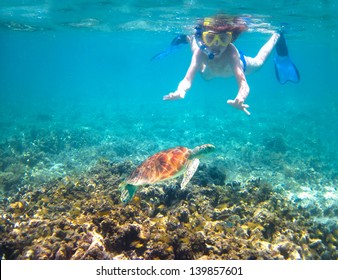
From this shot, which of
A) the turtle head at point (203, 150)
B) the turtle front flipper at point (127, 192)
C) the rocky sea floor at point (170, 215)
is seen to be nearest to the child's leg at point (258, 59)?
the rocky sea floor at point (170, 215)

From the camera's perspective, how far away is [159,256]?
3693 mm

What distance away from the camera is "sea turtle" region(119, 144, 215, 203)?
541 cm

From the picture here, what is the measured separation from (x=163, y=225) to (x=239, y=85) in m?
4.47

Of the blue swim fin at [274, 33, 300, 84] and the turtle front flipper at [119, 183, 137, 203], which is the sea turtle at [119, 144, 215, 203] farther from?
the blue swim fin at [274, 33, 300, 84]

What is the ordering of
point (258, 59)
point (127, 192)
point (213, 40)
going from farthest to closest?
1. point (258, 59)
2. point (213, 40)
3. point (127, 192)

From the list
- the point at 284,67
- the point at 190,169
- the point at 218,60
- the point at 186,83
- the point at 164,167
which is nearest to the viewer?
the point at 190,169

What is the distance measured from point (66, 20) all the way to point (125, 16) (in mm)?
5967

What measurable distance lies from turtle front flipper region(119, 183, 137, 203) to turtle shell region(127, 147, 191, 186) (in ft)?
0.35

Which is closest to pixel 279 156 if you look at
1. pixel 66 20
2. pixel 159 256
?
pixel 159 256

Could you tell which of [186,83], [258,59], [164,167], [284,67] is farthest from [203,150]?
[284,67]

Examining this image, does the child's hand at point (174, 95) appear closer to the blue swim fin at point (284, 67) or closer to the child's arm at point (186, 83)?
the child's arm at point (186, 83)

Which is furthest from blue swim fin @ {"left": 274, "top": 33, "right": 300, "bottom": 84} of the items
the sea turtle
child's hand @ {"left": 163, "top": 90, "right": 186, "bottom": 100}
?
the sea turtle

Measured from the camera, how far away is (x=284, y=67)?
1155 cm

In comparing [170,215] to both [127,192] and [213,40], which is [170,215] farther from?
[213,40]
